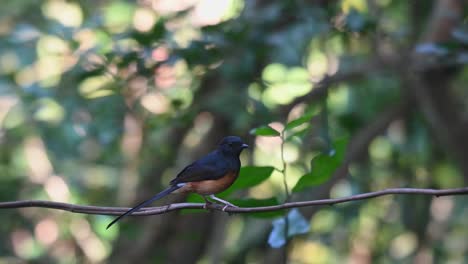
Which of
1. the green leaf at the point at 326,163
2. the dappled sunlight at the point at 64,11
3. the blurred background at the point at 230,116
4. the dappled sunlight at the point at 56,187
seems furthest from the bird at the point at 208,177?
the dappled sunlight at the point at 56,187

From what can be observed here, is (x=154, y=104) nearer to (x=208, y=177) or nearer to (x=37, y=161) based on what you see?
(x=37, y=161)

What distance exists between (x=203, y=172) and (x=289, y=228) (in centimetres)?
46

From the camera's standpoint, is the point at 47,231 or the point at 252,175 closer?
the point at 252,175

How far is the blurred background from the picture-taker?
3.99 meters

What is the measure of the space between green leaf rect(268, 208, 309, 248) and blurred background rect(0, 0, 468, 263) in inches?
46.7

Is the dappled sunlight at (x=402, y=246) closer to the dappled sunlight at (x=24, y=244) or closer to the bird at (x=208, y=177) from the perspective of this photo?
the dappled sunlight at (x=24, y=244)

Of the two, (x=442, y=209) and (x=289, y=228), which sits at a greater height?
(x=289, y=228)

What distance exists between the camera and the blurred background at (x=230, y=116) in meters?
3.99

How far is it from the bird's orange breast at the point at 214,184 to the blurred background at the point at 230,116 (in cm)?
95

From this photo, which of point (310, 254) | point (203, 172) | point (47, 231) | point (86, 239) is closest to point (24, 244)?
point (47, 231)

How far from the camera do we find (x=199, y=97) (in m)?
4.90

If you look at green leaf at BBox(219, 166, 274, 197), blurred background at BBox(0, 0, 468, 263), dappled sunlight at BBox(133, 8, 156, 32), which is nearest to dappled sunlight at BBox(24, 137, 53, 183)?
blurred background at BBox(0, 0, 468, 263)

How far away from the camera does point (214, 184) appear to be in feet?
8.71

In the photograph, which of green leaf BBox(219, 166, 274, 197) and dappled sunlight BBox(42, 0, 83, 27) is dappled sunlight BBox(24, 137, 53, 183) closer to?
dappled sunlight BBox(42, 0, 83, 27)
